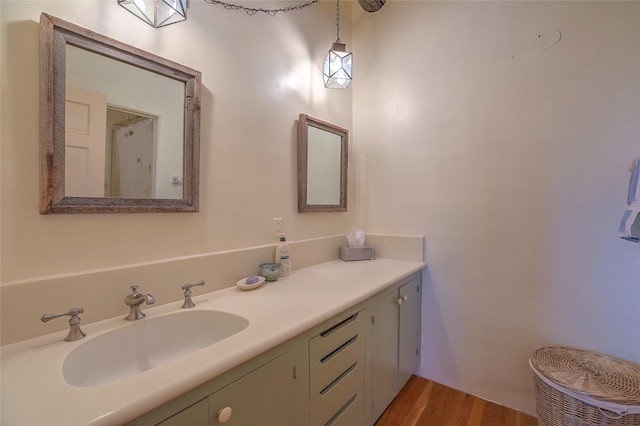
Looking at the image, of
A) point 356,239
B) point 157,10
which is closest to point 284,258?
point 356,239

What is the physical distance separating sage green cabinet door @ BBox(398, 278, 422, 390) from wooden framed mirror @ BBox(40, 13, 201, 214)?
1.37m

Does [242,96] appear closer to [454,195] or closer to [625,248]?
[454,195]

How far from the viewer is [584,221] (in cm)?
142

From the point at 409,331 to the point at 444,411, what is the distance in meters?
0.48

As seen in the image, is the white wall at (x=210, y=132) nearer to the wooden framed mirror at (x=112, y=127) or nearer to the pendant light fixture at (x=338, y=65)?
the wooden framed mirror at (x=112, y=127)

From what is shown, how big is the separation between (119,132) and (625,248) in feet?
7.70

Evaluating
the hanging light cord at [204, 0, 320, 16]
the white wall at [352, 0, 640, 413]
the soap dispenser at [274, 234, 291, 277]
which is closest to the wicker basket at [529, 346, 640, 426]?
the white wall at [352, 0, 640, 413]

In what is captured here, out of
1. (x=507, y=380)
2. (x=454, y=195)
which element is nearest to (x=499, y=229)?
(x=454, y=195)

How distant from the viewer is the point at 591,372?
124 centimetres

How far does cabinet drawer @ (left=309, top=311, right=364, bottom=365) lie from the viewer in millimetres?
1042

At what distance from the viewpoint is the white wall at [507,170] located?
1.37 meters

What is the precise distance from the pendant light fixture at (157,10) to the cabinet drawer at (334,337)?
1371 millimetres

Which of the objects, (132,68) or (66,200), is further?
(132,68)

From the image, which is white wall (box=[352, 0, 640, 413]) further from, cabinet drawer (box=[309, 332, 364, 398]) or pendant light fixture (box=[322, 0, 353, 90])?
cabinet drawer (box=[309, 332, 364, 398])
